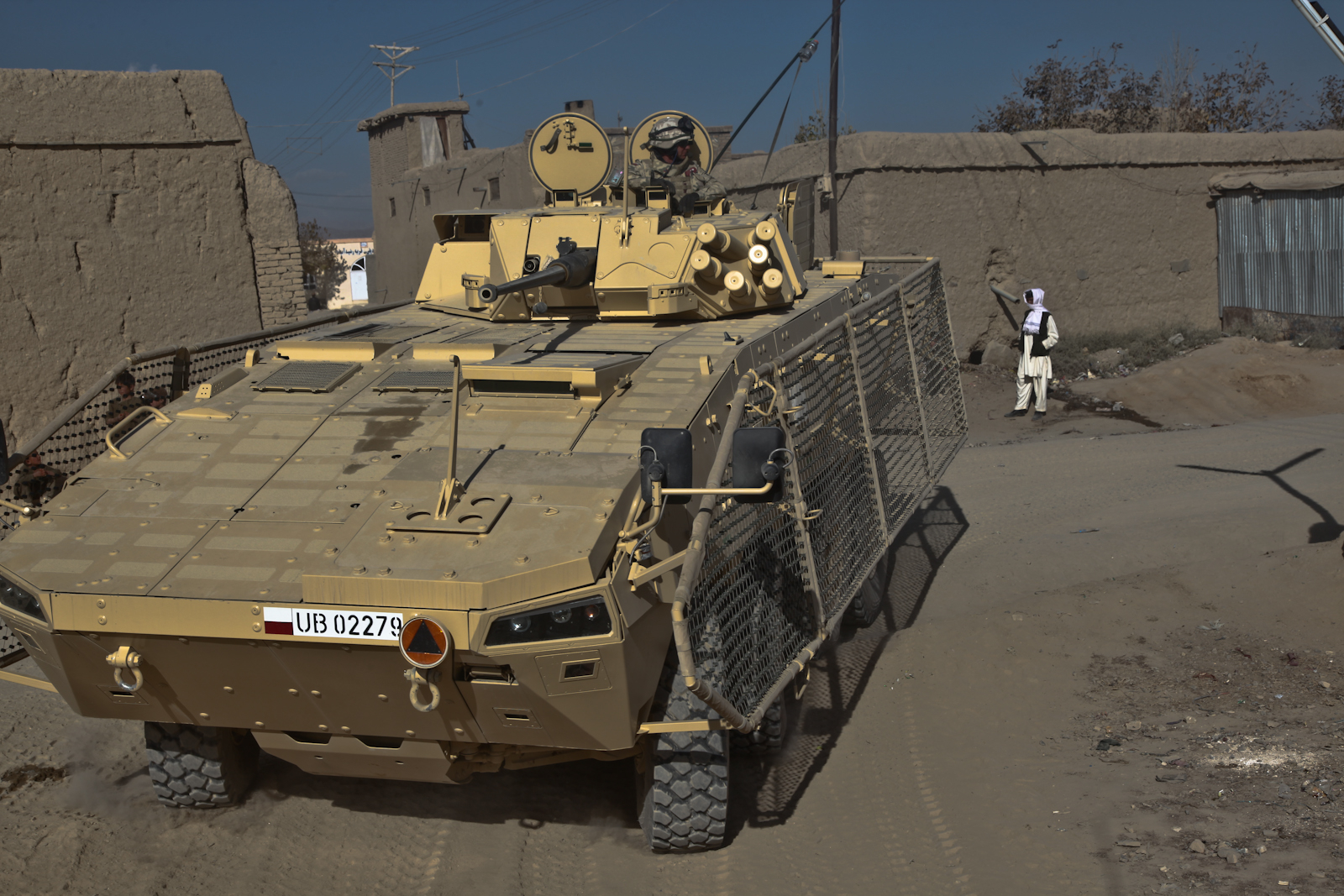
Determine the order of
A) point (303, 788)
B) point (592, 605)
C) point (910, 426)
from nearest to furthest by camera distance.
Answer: point (592, 605) → point (303, 788) → point (910, 426)

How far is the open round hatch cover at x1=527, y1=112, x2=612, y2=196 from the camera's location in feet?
25.7

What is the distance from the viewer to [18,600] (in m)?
4.23

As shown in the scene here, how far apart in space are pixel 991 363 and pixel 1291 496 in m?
6.53

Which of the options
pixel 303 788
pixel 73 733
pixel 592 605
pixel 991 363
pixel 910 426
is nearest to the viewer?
pixel 592 605

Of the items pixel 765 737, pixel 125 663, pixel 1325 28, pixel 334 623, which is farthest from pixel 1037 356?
pixel 125 663

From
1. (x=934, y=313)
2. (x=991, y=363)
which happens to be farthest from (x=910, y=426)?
(x=991, y=363)

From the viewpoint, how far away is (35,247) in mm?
9414

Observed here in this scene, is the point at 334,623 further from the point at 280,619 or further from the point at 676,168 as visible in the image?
the point at 676,168

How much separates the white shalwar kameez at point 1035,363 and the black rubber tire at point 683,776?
945 cm

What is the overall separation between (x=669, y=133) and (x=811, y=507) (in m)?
3.48

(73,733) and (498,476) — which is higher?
(498,476)

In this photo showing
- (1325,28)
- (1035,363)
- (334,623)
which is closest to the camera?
(334,623)

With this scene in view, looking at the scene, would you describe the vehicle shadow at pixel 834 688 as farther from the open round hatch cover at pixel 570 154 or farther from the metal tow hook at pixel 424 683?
the open round hatch cover at pixel 570 154

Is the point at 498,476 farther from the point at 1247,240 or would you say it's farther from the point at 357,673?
the point at 1247,240
